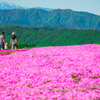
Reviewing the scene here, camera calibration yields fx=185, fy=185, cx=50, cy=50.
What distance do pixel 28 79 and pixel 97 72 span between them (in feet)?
18.2

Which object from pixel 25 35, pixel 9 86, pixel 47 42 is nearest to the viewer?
pixel 9 86

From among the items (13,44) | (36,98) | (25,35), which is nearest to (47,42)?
(25,35)

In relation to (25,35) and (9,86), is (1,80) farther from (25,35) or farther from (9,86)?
(25,35)

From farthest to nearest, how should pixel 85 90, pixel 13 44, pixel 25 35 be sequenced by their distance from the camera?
pixel 25 35
pixel 13 44
pixel 85 90

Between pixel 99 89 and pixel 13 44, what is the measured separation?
24.9 meters

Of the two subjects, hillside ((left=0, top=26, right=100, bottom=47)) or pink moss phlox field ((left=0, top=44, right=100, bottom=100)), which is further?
hillside ((left=0, top=26, right=100, bottom=47))

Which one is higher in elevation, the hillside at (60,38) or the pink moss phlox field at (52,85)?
the hillside at (60,38)

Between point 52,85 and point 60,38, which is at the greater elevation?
point 60,38

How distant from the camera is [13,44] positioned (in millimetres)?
33656

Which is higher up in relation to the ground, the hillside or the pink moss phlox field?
the hillside

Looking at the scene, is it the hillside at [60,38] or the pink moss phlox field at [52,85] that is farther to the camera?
the hillside at [60,38]

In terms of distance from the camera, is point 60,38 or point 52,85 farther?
point 60,38

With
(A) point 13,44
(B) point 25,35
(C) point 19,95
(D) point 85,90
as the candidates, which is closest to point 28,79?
(C) point 19,95

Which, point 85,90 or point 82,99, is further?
point 85,90
